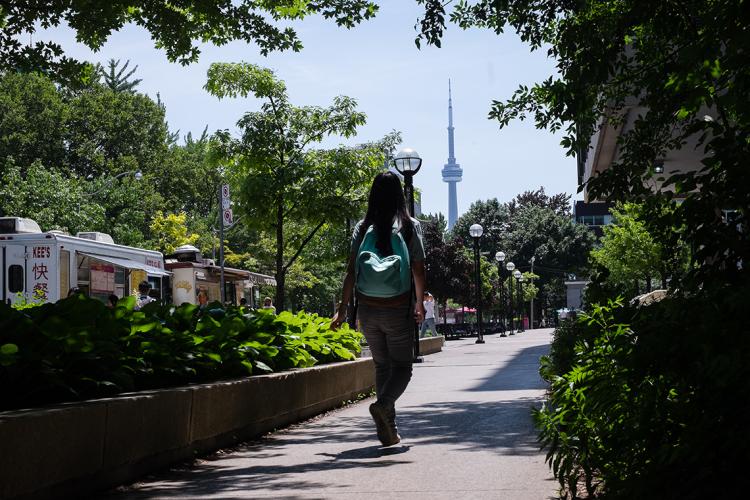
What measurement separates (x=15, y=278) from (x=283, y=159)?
618 cm

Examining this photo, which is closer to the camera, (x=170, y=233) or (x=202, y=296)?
(x=202, y=296)

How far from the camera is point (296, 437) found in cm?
865

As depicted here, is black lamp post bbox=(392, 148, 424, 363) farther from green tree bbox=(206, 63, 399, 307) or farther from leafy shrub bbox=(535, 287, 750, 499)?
leafy shrub bbox=(535, 287, 750, 499)

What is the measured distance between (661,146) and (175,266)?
Result: 69.6 feet

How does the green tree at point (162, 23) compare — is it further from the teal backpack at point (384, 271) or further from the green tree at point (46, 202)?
the green tree at point (46, 202)

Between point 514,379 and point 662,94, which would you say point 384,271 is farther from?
point 514,379

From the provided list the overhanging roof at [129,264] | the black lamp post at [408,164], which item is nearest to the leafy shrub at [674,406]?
the black lamp post at [408,164]

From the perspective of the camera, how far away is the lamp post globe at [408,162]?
21.0m

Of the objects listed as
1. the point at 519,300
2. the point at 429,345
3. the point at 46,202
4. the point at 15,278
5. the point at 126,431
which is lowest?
the point at 126,431

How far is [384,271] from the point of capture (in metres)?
7.20

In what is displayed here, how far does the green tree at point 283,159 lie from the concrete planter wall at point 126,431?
42.7ft

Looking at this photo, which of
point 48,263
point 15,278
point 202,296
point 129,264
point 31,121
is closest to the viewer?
point 48,263

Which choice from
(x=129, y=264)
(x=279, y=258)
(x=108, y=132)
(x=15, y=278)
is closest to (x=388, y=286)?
(x=279, y=258)

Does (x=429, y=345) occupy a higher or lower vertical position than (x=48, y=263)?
lower
